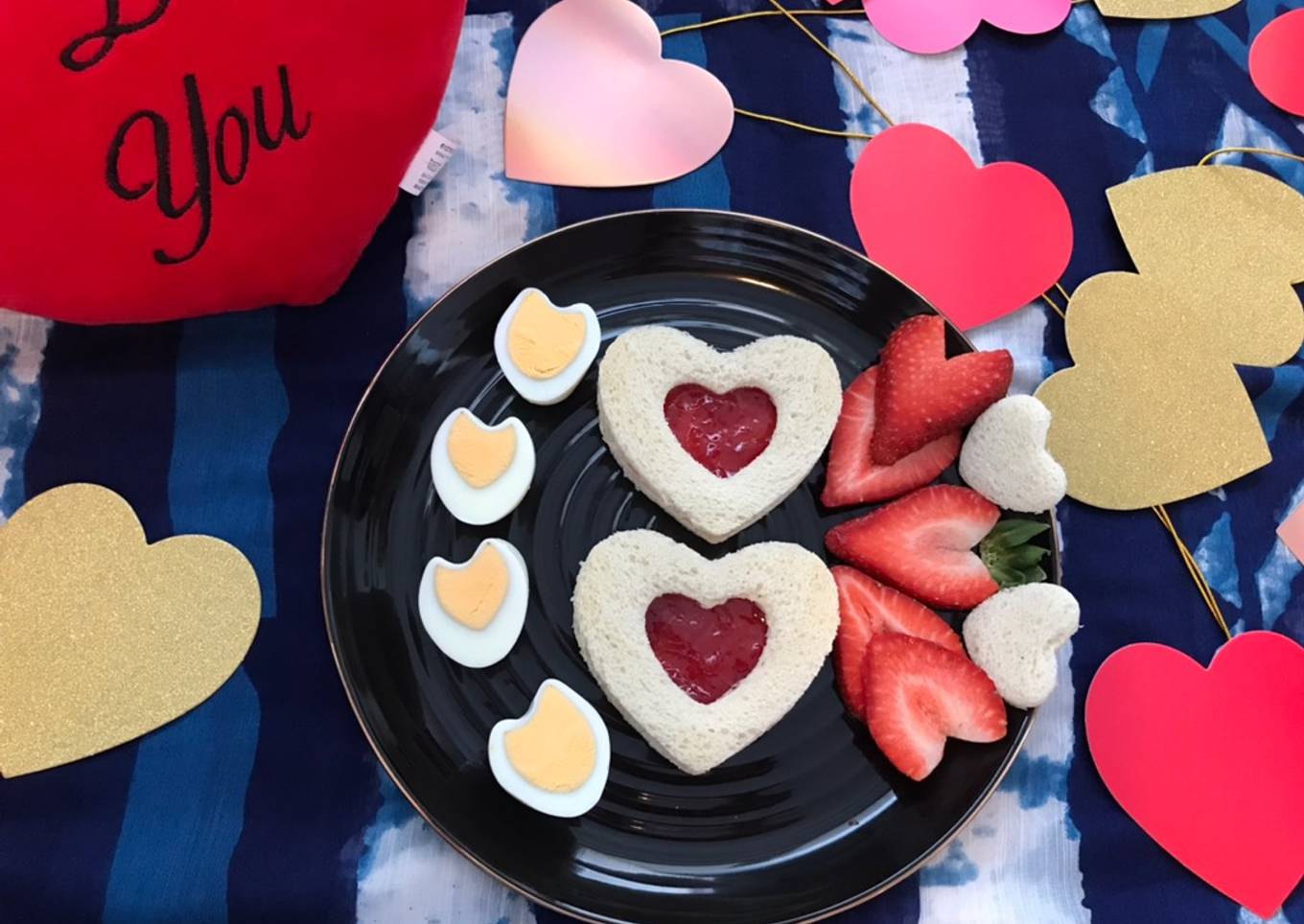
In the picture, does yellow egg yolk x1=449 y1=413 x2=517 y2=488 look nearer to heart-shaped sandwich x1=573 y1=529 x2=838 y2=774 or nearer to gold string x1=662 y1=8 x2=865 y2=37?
heart-shaped sandwich x1=573 y1=529 x2=838 y2=774

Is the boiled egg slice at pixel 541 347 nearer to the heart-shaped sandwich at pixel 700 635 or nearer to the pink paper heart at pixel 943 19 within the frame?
the heart-shaped sandwich at pixel 700 635

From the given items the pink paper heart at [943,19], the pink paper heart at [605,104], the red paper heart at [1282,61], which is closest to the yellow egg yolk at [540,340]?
the pink paper heart at [605,104]

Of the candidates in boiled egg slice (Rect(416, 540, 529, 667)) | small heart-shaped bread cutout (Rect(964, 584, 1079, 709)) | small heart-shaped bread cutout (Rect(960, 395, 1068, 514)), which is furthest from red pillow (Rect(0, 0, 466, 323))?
small heart-shaped bread cutout (Rect(964, 584, 1079, 709))

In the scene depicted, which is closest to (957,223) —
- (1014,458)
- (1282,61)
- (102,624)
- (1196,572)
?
(1014,458)

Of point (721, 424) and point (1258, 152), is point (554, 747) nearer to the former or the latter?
point (721, 424)

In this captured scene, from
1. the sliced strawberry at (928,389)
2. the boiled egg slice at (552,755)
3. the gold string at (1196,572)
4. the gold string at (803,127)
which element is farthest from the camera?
the gold string at (803,127)

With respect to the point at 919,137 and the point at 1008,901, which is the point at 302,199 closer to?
the point at 919,137
